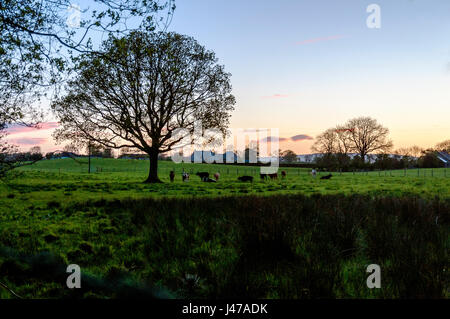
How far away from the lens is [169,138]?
29.2 meters

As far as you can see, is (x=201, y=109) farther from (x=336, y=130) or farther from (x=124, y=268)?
(x=336, y=130)

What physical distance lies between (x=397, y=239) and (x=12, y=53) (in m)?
10.3

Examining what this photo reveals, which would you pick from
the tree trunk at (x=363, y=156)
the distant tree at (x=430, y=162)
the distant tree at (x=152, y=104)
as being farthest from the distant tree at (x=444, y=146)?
the distant tree at (x=152, y=104)

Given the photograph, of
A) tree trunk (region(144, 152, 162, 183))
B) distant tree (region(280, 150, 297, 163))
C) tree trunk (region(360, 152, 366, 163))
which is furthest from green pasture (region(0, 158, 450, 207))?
distant tree (region(280, 150, 297, 163))

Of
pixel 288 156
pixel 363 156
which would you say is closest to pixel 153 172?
pixel 363 156

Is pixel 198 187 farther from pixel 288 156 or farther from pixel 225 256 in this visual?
pixel 288 156

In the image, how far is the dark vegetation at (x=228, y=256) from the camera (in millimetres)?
2988

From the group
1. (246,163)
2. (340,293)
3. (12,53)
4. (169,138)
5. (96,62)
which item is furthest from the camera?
(246,163)

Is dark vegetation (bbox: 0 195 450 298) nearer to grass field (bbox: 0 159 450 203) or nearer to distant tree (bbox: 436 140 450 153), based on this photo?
grass field (bbox: 0 159 450 203)

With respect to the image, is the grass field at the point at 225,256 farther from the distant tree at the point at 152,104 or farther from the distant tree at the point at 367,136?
the distant tree at the point at 367,136

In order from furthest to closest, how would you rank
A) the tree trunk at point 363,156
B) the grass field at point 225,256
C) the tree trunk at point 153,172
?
the tree trunk at point 363,156
the tree trunk at point 153,172
the grass field at point 225,256

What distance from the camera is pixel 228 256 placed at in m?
3.85
